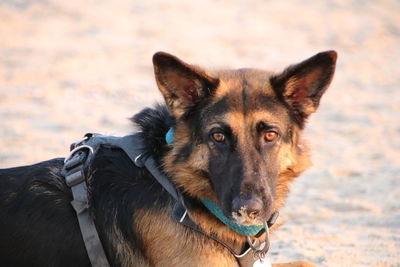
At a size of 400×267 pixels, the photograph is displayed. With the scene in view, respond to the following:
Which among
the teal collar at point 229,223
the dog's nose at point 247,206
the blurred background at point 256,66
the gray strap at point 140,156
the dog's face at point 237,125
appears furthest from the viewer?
the blurred background at point 256,66

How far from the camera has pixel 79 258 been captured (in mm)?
4109

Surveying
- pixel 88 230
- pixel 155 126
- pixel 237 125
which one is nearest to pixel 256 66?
pixel 155 126

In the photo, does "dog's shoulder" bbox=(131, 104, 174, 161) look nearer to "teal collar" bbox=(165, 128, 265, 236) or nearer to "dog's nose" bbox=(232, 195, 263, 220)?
"teal collar" bbox=(165, 128, 265, 236)

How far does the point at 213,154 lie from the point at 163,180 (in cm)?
38

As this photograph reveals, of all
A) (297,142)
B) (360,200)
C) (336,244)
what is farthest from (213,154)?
(360,200)

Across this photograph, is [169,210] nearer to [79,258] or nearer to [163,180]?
[163,180]

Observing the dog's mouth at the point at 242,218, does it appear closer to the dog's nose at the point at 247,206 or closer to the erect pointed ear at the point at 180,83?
the dog's nose at the point at 247,206

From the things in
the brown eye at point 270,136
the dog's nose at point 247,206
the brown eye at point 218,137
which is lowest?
the dog's nose at point 247,206

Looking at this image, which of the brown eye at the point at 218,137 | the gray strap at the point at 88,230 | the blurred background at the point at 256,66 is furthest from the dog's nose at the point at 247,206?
the blurred background at the point at 256,66

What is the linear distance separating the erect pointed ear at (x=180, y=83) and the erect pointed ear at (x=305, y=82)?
435 mm

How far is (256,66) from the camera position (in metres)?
12.8

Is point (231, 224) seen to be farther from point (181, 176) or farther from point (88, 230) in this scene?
point (88, 230)

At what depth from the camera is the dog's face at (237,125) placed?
3.98m

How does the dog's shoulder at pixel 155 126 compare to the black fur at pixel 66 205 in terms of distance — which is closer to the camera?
the black fur at pixel 66 205
